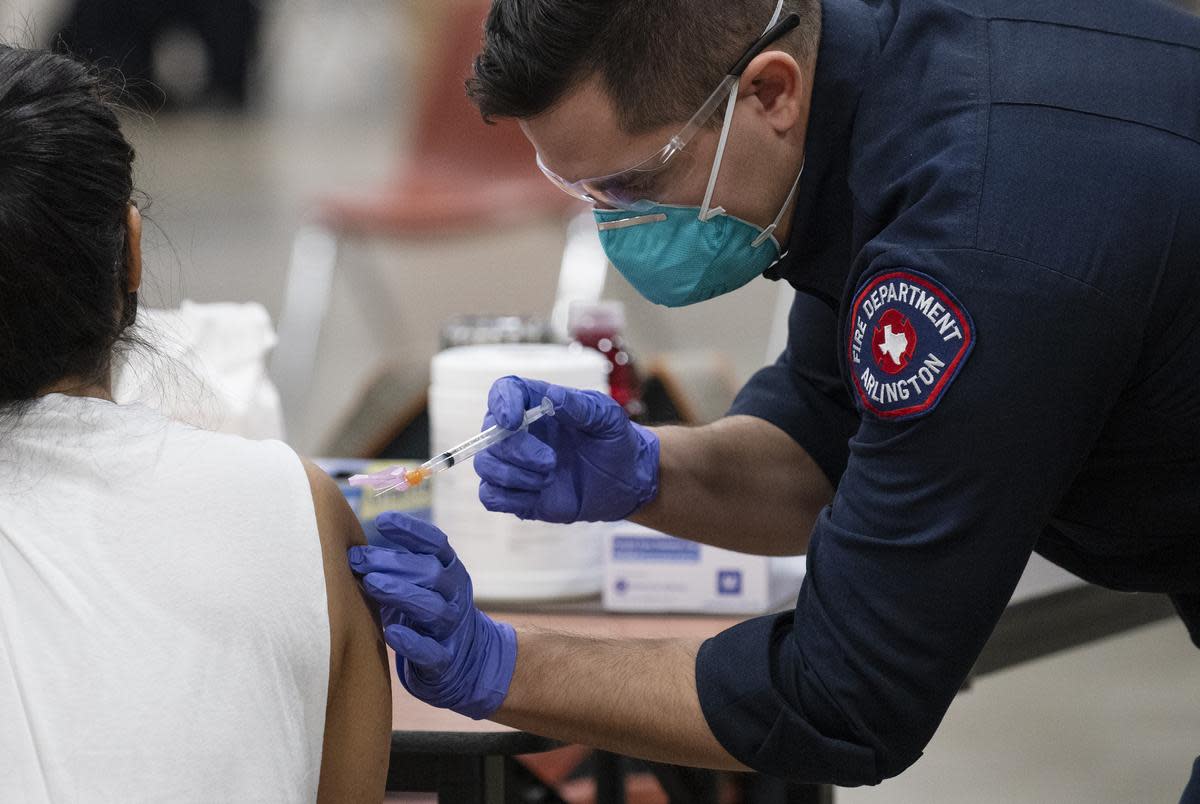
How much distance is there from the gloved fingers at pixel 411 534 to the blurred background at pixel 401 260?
0.33m

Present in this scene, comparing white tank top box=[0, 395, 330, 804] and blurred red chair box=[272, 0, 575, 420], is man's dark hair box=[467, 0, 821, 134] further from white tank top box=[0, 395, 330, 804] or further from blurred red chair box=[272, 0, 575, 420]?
blurred red chair box=[272, 0, 575, 420]

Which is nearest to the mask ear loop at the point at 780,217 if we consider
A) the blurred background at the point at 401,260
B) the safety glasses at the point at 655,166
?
the safety glasses at the point at 655,166

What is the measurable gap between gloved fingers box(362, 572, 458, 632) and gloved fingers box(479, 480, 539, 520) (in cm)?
21

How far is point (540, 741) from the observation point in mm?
1243

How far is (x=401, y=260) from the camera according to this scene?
5.59 meters

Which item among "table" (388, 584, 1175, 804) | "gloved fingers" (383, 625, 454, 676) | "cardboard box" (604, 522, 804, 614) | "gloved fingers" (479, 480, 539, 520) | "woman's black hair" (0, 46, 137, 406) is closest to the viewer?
"woman's black hair" (0, 46, 137, 406)

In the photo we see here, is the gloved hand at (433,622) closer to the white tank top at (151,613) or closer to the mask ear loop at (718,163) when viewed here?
the white tank top at (151,613)

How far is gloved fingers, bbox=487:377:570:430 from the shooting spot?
130 centimetres

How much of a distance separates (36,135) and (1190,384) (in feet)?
2.79

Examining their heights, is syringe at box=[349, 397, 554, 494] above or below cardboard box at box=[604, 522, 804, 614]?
above

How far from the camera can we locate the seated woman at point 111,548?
0.91 m

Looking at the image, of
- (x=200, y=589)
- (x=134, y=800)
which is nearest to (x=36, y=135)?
(x=200, y=589)

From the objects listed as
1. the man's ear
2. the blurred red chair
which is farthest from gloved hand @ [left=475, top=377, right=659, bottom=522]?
the blurred red chair

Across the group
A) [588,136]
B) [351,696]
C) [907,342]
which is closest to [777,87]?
[588,136]
